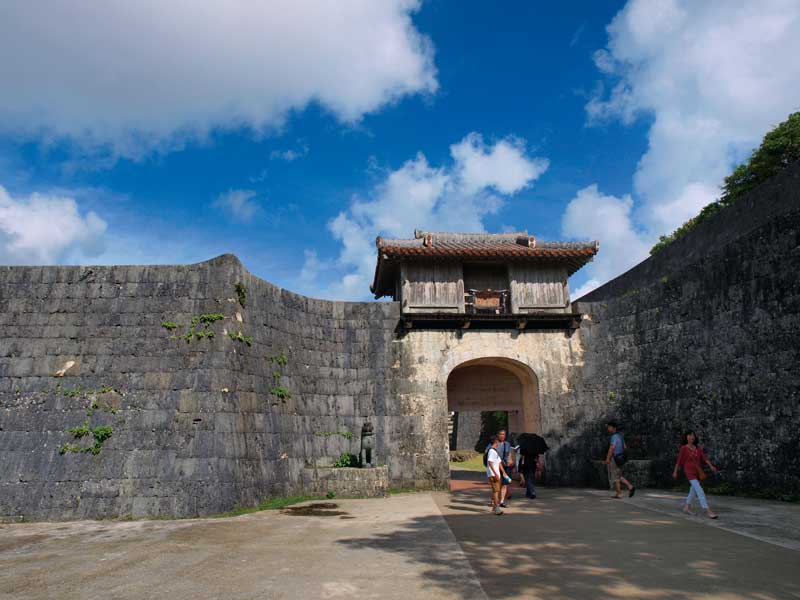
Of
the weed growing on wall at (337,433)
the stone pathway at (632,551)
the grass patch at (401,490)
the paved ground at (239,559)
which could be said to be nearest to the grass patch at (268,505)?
the paved ground at (239,559)

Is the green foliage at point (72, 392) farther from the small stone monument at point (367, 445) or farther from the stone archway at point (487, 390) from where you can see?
the stone archway at point (487, 390)

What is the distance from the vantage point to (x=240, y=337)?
1235cm

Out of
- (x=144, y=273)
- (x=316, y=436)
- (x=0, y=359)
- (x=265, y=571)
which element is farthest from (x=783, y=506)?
(x=0, y=359)

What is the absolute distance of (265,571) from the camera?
5992mm

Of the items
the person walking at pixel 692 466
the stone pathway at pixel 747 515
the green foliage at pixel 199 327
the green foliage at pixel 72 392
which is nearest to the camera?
the stone pathway at pixel 747 515

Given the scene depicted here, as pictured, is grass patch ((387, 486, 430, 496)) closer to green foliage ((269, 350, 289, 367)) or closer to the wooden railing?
green foliage ((269, 350, 289, 367))

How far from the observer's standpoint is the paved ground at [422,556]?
519 cm

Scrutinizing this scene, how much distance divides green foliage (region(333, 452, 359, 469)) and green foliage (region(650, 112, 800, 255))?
53.7ft

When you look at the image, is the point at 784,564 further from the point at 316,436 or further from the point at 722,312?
the point at 316,436

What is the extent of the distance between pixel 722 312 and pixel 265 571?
41.2 ft

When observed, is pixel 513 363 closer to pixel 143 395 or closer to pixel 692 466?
pixel 692 466

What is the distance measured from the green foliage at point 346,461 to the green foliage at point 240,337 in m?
4.37

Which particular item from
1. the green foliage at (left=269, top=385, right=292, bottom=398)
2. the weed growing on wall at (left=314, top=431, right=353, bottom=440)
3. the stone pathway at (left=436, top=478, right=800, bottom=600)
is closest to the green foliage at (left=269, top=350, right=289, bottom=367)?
the green foliage at (left=269, top=385, right=292, bottom=398)

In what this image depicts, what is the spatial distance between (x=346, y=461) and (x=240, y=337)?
16.1 ft
